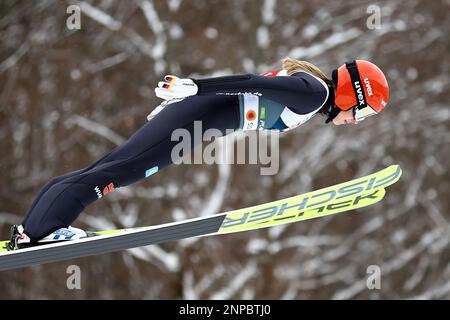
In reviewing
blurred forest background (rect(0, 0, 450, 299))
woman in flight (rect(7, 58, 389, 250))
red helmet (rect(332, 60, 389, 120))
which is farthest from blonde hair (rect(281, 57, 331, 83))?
blurred forest background (rect(0, 0, 450, 299))

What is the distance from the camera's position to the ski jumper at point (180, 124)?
15.3 feet

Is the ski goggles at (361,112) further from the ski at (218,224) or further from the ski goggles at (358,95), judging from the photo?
the ski at (218,224)

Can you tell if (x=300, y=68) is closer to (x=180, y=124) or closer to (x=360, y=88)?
(x=360, y=88)

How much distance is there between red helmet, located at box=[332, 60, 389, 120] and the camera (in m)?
5.11

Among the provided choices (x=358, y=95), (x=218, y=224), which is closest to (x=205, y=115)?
(x=218, y=224)

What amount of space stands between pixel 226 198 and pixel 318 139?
1.63 metres

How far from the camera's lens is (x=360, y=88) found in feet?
16.9

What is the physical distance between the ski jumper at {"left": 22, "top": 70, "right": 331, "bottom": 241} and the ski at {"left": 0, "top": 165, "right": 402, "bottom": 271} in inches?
5.8

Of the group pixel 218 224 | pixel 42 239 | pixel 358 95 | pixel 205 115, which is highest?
pixel 358 95

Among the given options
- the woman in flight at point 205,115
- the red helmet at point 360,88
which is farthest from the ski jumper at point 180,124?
the red helmet at point 360,88

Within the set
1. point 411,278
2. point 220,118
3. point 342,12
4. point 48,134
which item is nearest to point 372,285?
point 411,278

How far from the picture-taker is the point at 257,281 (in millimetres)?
11758

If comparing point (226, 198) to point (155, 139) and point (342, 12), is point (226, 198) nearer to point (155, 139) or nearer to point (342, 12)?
point (342, 12)

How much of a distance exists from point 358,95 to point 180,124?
3.67 feet
